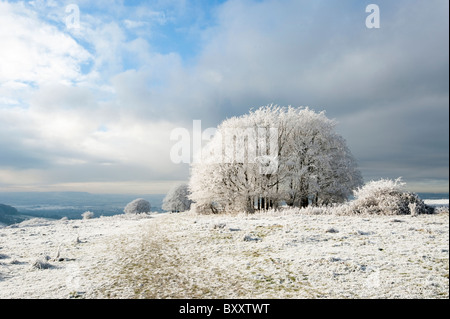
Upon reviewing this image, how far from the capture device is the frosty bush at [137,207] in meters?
72.9

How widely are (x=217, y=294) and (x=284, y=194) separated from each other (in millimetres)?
24020

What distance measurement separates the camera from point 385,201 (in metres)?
18.4

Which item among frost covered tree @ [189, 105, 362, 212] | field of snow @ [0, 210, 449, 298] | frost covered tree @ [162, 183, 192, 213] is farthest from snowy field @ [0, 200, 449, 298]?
frost covered tree @ [162, 183, 192, 213]

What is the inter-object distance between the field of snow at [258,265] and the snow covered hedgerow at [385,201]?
327 centimetres

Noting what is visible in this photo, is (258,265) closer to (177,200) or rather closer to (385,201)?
(385,201)

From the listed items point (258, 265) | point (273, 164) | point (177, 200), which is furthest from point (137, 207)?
point (258, 265)

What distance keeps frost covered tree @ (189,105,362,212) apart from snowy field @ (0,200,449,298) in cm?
1443

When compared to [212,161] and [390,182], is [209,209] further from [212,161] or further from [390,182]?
[390,182]

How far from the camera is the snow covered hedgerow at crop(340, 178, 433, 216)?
58.5 ft

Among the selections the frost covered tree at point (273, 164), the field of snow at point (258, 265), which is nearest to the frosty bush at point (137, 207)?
the frost covered tree at point (273, 164)

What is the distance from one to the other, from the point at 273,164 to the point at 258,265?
2039cm

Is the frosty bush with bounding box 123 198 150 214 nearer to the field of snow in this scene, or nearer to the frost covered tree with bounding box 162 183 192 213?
the frost covered tree with bounding box 162 183 192 213

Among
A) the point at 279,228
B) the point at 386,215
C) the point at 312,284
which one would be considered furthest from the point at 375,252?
the point at 386,215

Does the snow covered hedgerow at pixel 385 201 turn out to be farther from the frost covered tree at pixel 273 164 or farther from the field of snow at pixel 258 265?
the frost covered tree at pixel 273 164
